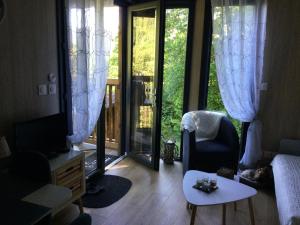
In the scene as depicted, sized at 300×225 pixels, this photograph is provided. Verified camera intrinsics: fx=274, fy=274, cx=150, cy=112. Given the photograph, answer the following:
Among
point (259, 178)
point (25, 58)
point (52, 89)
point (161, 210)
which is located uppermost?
point (25, 58)

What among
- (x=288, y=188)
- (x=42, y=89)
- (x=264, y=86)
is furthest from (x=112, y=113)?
(x=288, y=188)

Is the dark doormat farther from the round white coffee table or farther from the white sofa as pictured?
the white sofa

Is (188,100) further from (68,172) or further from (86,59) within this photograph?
(68,172)

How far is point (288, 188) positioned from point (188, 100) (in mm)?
1898

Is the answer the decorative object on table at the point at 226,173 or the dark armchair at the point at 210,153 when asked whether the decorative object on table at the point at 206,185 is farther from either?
the dark armchair at the point at 210,153

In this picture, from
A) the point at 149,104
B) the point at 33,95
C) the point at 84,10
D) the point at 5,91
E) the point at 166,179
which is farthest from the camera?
the point at 149,104

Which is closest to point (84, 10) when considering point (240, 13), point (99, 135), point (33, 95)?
point (33, 95)

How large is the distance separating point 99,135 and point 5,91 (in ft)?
4.71

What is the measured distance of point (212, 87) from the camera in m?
3.79

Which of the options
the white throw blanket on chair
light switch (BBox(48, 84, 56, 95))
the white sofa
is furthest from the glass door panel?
the white sofa

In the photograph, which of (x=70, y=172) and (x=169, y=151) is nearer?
(x=70, y=172)

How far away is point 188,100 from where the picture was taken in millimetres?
3877

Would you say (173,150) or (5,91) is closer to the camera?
(5,91)

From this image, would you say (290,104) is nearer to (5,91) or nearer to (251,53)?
(251,53)
